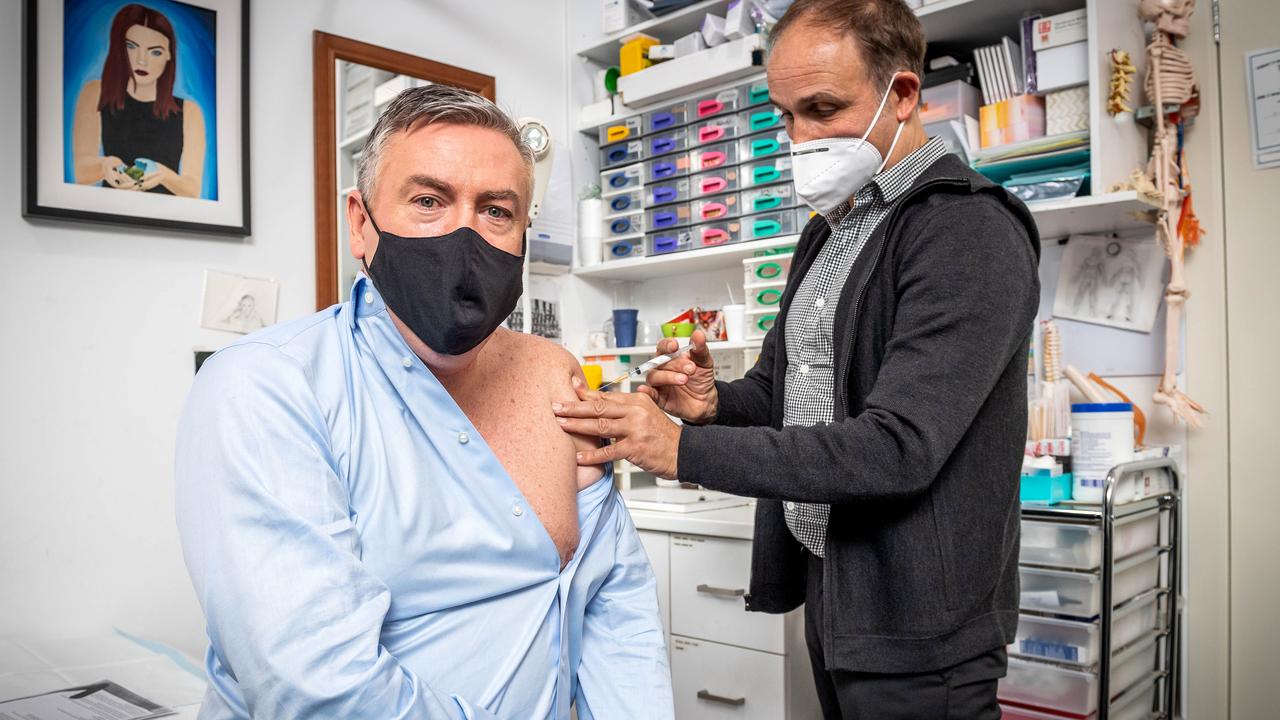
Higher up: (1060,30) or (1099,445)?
(1060,30)

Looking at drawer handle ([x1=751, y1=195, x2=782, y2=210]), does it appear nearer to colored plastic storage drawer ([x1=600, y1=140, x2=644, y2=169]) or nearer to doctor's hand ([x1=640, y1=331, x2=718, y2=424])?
colored plastic storage drawer ([x1=600, y1=140, x2=644, y2=169])

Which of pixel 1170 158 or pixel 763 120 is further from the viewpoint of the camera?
pixel 763 120

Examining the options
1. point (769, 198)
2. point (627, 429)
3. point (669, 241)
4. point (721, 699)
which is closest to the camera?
point (627, 429)

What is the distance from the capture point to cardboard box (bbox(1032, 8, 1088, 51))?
214 centimetres

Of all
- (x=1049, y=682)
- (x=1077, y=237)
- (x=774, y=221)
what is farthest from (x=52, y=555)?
(x=1077, y=237)

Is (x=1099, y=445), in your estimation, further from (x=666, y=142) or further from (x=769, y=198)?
(x=666, y=142)

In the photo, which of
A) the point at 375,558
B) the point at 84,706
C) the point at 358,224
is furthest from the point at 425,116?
the point at 84,706

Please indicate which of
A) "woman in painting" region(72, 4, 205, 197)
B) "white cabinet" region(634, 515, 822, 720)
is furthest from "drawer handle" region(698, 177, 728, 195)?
"woman in painting" region(72, 4, 205, 197)

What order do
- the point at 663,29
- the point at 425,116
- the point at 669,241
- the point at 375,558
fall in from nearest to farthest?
the point at 375,558 < the point at 425,116 < the point at 669,241 < the point at 663,29

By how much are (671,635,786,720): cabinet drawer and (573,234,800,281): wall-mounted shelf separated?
1197 millimetres

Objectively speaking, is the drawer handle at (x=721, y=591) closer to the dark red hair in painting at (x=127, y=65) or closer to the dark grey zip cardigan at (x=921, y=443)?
the dark grey zip cardigan at (x=921, y=443)

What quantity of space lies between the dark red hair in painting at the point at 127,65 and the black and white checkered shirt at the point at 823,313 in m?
1.71

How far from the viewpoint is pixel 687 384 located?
1.54 metres

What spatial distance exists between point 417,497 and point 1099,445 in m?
1.71
